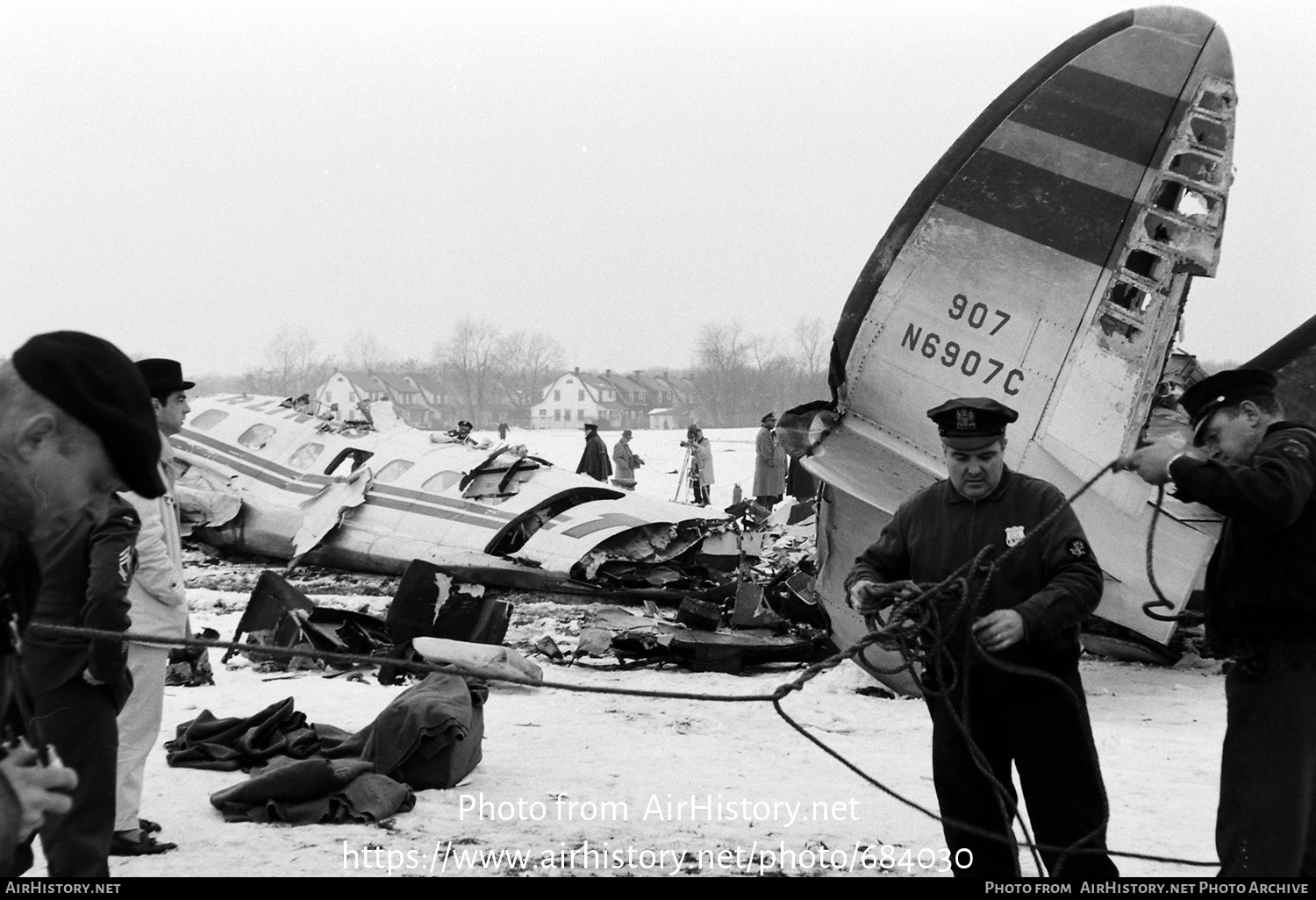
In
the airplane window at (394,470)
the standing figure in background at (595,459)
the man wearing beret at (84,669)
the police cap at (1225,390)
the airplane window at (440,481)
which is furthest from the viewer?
the standing figure in background at (595,459)

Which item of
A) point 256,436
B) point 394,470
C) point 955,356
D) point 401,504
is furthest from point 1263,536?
point 256,436

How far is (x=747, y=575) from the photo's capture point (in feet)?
38.4

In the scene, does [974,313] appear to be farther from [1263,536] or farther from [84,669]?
[84,669]

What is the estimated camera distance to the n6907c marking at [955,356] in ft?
25.5

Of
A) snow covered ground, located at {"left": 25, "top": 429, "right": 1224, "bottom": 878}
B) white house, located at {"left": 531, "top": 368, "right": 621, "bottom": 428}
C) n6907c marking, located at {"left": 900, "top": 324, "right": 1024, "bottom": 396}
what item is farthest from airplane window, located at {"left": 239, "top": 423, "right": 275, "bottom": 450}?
white house, located at {"left": 531, "top": 368, "right": 621, "bottom": 428}

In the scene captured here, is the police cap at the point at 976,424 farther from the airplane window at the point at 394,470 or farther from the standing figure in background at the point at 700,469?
the standing figure in background at the point at 700,469

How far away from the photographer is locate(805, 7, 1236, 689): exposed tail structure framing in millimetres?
7492

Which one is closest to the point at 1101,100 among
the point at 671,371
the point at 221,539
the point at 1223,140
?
the point at 1223,140

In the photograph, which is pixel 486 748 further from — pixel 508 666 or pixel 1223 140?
pixel 1223 140

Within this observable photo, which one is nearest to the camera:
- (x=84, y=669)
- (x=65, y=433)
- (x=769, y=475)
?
(x=65, y=433)

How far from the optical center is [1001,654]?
4027mm

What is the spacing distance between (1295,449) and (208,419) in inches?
620

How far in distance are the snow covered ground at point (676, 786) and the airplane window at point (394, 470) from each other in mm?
5440

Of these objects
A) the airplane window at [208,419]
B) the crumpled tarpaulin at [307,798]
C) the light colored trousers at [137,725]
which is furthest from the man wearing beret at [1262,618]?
the airplane window at [208,419]
